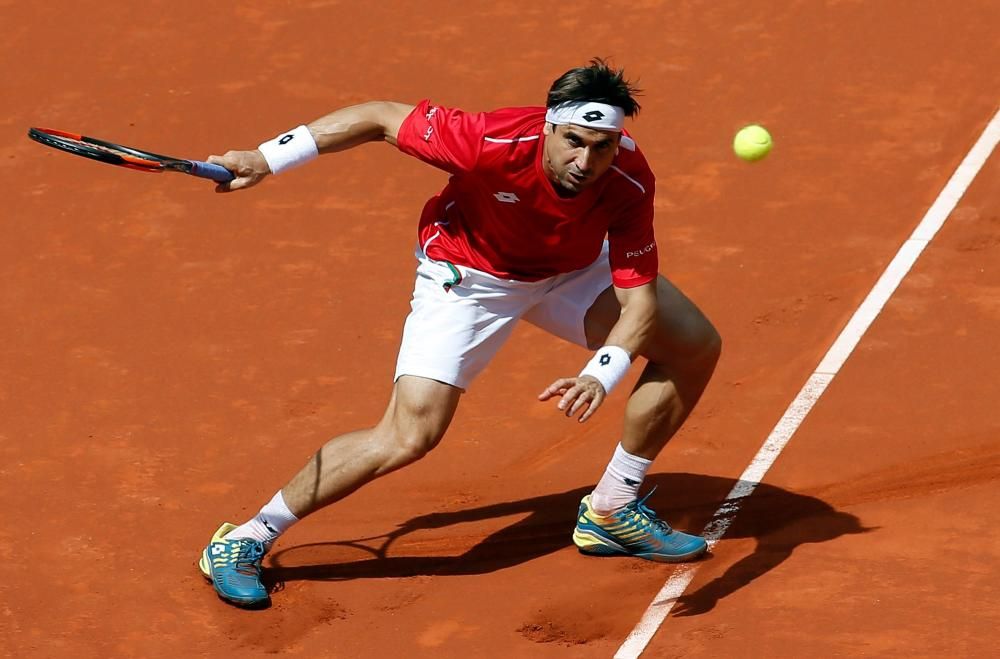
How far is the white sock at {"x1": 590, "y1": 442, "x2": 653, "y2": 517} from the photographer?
6895 millimetres

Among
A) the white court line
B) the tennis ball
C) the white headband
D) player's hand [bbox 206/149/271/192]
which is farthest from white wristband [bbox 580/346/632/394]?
the tennis ball

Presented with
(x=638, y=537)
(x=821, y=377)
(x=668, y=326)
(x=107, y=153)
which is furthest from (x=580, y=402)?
(x=821, y=377)

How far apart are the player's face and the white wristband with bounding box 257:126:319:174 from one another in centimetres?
92

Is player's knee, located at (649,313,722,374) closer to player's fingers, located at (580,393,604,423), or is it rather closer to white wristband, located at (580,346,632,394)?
white wristband, located at (580,346,632,394)

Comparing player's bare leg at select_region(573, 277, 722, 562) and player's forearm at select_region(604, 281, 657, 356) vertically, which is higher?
player's forearm at select_region(604, 281, 657, 356)

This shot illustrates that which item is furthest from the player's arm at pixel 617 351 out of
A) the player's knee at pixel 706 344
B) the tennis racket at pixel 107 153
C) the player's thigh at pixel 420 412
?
the tennis racket at pixel 107 153

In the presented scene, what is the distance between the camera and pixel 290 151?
6426mm

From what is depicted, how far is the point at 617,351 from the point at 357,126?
134 cm

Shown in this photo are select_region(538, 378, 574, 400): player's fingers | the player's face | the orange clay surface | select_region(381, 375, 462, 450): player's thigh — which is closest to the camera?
select_region(538, 378, 574, 400): player's fingers

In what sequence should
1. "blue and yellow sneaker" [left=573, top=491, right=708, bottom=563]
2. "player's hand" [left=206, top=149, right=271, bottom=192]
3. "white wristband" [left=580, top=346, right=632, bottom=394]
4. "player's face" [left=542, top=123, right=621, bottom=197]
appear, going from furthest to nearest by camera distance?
"blue and yellow sneaker" [left=573, top=491, right=708, bottom=563], "player's hand" [left=206, top=149, right=271, bottom=192], "player's face" [left=542, top=123, right=621, bottom=197], "white wristband" [left=580, top=346, right=632, bottom=394]

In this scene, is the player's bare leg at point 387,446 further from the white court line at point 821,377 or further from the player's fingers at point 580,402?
the white court line at point 821,377

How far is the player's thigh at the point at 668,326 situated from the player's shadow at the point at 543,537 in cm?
86

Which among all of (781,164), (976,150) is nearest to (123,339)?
(781,164)

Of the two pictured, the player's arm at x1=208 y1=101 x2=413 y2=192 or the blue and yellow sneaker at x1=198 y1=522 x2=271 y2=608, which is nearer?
the player's arm at x1=208 y1=101 x2=413 y2=192
